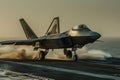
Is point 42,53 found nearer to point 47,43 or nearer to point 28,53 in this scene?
point 47,43

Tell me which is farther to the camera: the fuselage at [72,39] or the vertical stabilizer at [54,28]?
the vertical stabilizer at [54,28]

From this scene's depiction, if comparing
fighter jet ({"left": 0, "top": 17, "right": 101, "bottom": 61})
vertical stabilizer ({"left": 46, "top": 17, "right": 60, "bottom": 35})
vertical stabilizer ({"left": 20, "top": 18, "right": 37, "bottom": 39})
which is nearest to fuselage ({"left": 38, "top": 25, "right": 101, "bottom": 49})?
fighter jet ({"left": 0, "top": 17, "right": 101, "bottom": 61})

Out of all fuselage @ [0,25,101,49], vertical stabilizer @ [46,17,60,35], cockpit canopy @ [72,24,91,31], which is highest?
vertical stabilizer @ [46,17,60,35]

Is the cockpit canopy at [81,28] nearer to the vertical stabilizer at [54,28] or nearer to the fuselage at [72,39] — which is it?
the fuselage at [72,39]

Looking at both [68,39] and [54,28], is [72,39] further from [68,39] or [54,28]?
[54,28]

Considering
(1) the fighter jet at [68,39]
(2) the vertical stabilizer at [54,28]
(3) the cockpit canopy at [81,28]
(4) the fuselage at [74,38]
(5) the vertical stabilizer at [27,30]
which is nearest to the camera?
(4) the fuselage at [74,38]

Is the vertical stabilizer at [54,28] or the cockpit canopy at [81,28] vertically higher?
the vertical stabilizer at [54,28]

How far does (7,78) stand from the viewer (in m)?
21.6

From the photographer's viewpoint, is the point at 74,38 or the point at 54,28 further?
the point at 54,28

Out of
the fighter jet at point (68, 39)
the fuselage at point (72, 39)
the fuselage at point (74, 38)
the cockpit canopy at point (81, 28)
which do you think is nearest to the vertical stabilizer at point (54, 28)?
the fighter jet at point (68, 39)

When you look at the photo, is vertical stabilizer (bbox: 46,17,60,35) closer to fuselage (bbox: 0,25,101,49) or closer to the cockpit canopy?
fuselage (bbox: 0,25,101,49)

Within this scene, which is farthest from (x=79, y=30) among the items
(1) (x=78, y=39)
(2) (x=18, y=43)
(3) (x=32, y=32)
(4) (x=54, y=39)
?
(3) (x=32, y=32)

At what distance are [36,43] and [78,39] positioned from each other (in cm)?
621

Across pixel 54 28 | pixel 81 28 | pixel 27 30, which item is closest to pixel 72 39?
pixel 81 28
